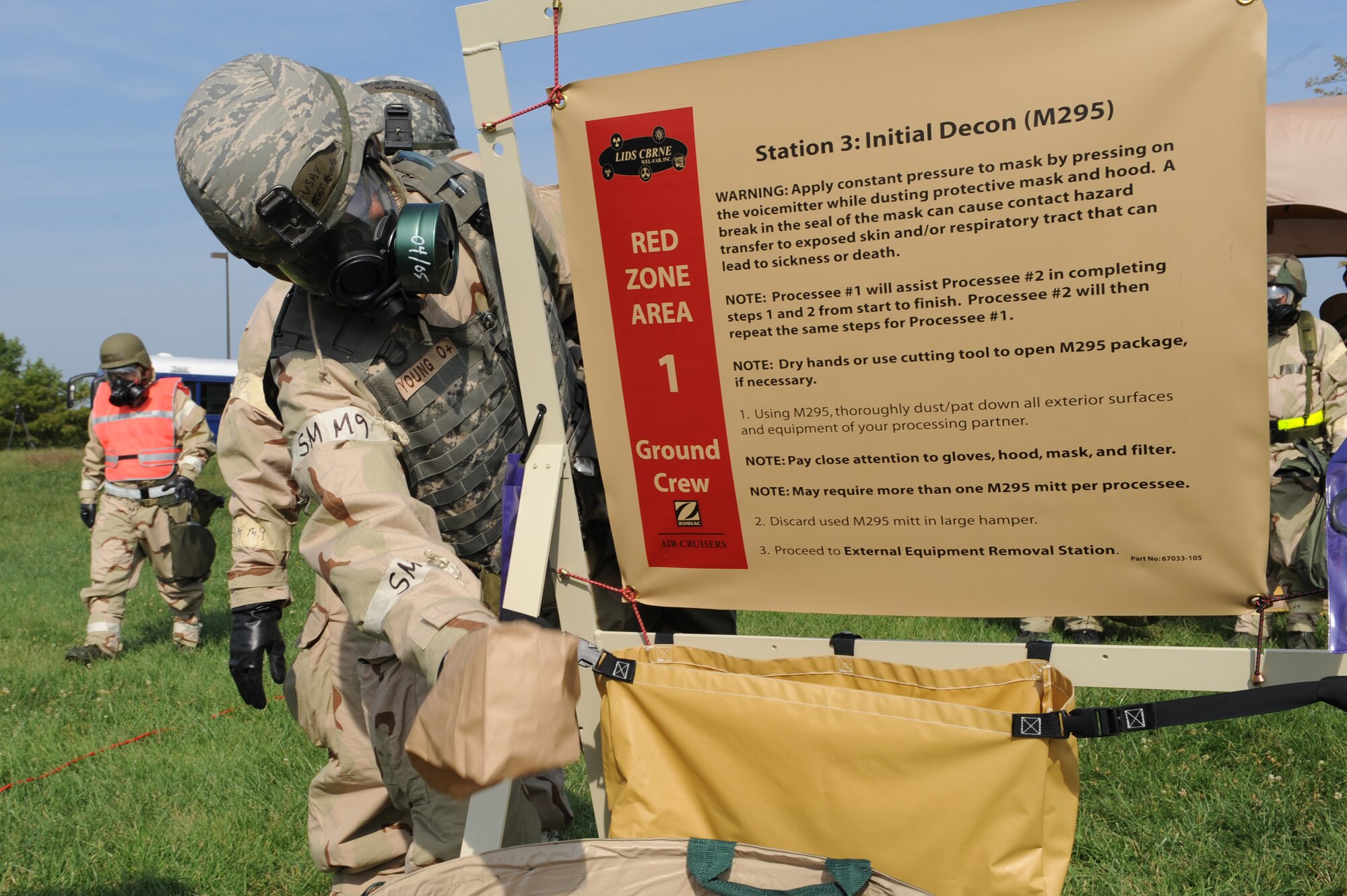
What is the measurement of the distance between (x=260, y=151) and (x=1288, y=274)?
587 centimetres

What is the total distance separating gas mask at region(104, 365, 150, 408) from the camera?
8414 mm

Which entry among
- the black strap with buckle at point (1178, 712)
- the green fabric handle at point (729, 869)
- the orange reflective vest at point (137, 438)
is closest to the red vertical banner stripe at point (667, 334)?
the green fabric handle at point (729, 869)

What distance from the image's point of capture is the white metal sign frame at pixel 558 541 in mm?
1921

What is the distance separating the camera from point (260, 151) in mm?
2225

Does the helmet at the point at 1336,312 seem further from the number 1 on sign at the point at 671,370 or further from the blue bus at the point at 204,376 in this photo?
the blue bus at the point at 204,376

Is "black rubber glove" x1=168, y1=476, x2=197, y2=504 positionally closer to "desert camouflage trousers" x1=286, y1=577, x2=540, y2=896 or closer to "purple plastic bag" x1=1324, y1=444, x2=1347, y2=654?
"desert camouflage trousers" x1=286, y1=577, x2=540, y2=896

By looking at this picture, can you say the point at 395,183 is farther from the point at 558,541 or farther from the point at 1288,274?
the point at 1288,274

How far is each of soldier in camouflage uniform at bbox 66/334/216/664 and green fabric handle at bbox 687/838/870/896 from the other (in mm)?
6820

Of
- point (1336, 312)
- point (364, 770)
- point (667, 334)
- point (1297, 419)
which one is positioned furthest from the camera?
point (1336, 312)

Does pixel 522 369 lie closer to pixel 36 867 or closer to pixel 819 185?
pixel 819 185

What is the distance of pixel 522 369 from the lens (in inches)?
89.3

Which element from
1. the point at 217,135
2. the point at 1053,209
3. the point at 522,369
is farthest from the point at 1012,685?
the point at 217,135

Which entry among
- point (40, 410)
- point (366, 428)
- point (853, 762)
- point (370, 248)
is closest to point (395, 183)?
point (370, 248)

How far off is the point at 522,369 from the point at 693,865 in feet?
Result: 3.51
